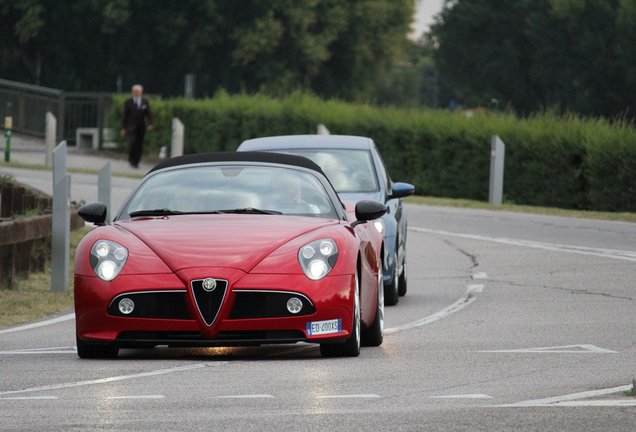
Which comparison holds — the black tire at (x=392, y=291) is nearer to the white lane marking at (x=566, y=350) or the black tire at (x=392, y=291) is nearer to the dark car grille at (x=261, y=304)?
the white lane marking at (x=566, y=350)

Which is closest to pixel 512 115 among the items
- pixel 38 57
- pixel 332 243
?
pixel 332 243

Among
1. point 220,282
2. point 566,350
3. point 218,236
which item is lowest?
point 566,350

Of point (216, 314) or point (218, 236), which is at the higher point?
point (218, 236)

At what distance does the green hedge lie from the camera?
111ft

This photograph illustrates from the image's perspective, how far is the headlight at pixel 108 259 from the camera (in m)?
10.9

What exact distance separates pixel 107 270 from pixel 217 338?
2.71 ft

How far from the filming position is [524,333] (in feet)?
44.2

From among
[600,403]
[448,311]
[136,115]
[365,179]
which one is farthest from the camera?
[136,115]

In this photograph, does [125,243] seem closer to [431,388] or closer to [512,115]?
[431,388]

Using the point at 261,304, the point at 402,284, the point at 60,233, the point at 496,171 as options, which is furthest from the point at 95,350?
the point at 496,171

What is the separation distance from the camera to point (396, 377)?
10.0m

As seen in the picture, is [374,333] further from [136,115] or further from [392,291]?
[136,115]

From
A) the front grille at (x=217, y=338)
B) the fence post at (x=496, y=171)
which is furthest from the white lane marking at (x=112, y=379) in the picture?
the fence post at (x=496, y=171)

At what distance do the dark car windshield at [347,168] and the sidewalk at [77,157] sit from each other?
25.1 meters
